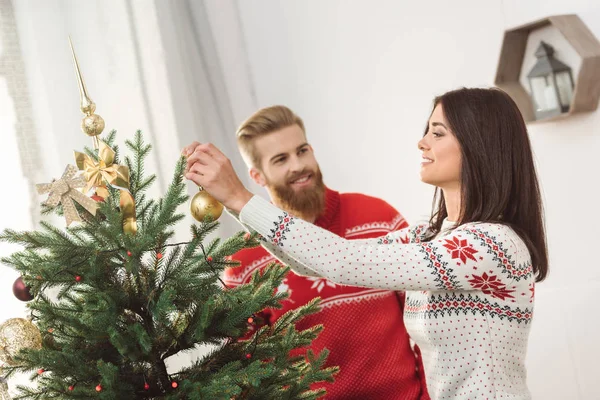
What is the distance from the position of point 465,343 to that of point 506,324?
95mm

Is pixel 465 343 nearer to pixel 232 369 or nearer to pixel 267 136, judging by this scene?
pixel 232 369

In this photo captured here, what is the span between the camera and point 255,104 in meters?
3.99

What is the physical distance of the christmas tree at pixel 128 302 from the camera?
1337mm

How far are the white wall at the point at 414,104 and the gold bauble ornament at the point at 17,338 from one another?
1950mm

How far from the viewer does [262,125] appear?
2609 mm

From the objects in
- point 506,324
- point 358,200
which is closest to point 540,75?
point 358,200

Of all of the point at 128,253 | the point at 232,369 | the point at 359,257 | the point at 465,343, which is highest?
the point at 128,253

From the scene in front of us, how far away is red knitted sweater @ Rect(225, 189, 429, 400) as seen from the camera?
2.25m

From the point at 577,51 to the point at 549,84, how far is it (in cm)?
→ 22

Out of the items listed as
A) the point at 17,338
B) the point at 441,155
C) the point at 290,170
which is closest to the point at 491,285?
the point at 441,155

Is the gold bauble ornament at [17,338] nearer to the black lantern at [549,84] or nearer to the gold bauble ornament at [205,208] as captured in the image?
the gold bauble ornament at [205,208]

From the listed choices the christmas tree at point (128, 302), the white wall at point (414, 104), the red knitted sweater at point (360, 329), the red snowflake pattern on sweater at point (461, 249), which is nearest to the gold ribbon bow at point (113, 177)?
the christmas tree at point (128, 302)

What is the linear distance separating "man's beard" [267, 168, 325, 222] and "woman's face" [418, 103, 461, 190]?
2.63ft

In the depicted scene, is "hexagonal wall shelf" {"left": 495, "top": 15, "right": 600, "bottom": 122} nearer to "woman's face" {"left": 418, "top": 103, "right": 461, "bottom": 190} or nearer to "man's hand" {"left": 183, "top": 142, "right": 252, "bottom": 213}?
"woman's face" {"left": 418, "top": 103, "right": 461, "bottom": 190}
